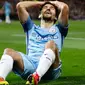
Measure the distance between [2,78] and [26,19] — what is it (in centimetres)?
145

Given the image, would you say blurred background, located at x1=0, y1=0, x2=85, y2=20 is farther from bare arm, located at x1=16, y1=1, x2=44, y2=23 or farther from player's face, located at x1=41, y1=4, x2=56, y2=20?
player's face, located at x1=41, y1=4, x2=56, y2=20

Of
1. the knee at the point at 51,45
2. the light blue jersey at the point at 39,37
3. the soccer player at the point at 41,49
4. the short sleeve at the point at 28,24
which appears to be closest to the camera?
the soccer player at the point at 41,49

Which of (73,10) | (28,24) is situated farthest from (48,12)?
(73,10)

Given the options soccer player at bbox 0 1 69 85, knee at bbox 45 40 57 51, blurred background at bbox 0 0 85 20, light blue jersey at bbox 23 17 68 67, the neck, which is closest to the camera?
soccer player at bbox 0 1 69 85

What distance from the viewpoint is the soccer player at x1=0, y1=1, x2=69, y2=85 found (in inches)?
289

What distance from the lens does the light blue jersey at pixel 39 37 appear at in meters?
7.91

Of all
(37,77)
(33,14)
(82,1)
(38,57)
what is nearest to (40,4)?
(38,57)

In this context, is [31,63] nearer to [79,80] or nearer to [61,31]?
[61,31]

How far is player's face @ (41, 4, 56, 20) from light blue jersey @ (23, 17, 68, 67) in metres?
0.17

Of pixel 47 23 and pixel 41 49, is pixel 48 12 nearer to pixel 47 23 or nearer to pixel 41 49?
pixel 47 23

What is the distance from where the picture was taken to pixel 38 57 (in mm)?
7859

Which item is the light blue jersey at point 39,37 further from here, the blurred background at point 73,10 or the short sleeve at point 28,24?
the blurred background at point 73,10

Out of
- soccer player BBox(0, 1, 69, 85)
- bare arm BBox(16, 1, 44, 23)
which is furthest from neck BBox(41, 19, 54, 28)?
bare arm BBox(16, 1, 44, 23)

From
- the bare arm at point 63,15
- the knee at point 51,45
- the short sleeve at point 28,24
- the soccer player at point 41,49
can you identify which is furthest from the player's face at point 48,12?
the knee at point 51,45
